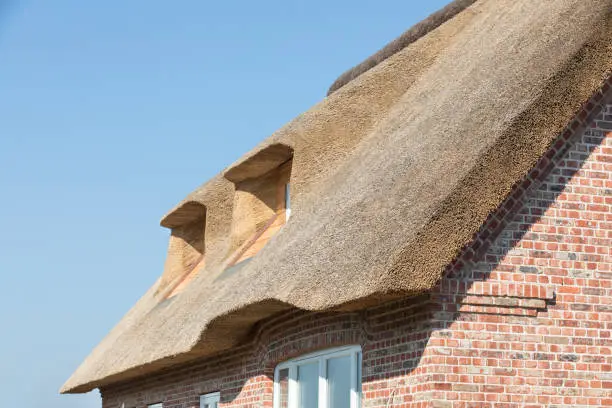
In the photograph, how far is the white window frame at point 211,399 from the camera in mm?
15055

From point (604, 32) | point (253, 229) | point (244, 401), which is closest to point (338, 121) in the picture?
point (253, 229)

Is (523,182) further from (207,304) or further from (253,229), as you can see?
(253,229)

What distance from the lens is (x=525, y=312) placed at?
10.1m

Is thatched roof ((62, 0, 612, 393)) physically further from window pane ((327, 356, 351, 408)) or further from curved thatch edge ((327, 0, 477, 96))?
window pane ((327, 356, 351, 408))

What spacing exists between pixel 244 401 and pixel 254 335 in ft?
3.09

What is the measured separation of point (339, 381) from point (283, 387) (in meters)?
1.52

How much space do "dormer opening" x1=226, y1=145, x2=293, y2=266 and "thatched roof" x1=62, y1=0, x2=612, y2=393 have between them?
110mm

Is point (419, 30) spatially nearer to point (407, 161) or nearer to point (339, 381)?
point (407, 161)

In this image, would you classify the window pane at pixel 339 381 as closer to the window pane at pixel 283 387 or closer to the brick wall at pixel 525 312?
the brick wall at pixel 525 312

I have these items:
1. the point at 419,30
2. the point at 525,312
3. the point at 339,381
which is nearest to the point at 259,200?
the point at 419,30

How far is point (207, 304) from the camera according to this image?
13.8 metres

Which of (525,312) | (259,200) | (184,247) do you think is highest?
(184,247)

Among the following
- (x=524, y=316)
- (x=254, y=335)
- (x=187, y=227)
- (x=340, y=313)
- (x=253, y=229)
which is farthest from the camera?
(x=187, y=227)

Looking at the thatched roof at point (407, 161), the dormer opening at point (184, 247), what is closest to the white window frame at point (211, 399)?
the thatched roof at point (407, 161)
